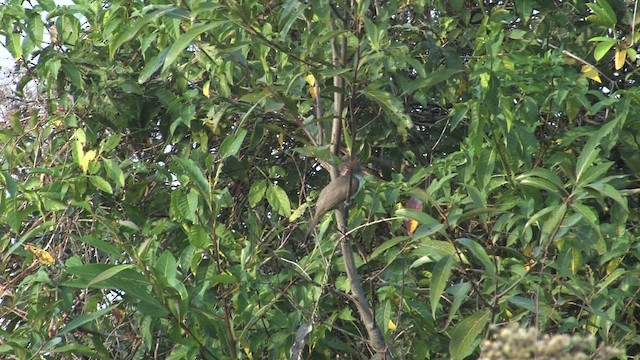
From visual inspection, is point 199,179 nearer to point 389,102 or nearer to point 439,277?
point 389,102

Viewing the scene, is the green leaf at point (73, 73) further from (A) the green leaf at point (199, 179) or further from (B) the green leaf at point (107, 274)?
(B) the green leaf at point (107, 274)

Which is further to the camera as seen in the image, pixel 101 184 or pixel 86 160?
pixel 86 160

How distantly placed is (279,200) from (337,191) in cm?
97

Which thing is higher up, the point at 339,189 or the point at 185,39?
the point at 185,39

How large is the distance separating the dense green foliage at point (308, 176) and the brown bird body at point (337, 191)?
0.13m

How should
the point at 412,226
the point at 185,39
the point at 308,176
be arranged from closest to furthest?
the point at 185,39
the point at 412,226
the point at 308,176

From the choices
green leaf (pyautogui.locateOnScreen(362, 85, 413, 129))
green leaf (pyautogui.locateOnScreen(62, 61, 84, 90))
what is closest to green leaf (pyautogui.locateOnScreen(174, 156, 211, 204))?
green leaf (pyautogui.locateOnScreen(362, 85, 413, 129))

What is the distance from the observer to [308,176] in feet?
16.8

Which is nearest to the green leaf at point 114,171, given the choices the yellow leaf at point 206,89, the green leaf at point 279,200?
the yellow leaf at point 206,89

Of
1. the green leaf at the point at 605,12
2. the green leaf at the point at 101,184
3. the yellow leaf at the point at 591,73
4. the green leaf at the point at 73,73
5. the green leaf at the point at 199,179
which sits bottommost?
the green leaf at the point at 101,184

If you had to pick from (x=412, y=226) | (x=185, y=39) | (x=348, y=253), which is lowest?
(x=412, y=226)

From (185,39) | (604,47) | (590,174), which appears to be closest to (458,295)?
(590,174)

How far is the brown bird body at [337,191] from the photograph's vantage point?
12.5ft

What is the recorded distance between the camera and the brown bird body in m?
3.80
